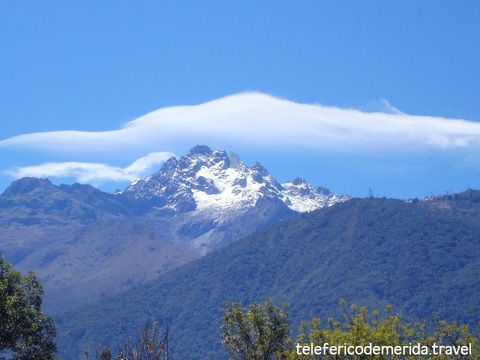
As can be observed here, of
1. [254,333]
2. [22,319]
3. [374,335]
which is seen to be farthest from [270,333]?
[374,335]

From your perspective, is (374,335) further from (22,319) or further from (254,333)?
(22,319)

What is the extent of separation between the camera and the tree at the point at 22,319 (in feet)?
227

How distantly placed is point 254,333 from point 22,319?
2368 cm

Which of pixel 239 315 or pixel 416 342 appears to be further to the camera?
pixel 239 315

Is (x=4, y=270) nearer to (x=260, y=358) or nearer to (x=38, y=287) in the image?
(x=38, y=287)

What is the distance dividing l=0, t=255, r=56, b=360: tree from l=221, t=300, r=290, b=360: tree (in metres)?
18.0

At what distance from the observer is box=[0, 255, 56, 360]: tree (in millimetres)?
69062

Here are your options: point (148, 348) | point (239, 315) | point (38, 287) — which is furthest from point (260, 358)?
point (38, 287)

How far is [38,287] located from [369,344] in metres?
31.8

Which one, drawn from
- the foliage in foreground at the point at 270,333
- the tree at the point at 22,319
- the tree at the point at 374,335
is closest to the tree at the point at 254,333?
the foliage in foreground at the point at 270,333

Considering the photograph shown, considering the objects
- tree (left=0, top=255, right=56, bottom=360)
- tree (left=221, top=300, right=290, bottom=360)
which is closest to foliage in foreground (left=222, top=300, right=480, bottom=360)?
tree (left=221, top=300, right=290, bottom=360)

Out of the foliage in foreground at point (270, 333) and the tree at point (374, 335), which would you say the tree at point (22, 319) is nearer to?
the foliage in foreground at point (270, 333)

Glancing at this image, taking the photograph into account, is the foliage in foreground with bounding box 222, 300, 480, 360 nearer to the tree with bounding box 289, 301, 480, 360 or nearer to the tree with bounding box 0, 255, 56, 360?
the tree with bounding box 289, 301, 480, 360

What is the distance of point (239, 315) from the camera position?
81125mm
